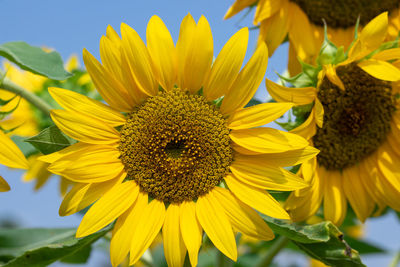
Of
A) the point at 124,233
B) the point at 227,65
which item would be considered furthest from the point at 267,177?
the point at 124,233

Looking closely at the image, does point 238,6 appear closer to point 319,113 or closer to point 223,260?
point 319,113

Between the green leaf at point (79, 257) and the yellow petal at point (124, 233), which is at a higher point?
the yellow petal at point (124, 233)

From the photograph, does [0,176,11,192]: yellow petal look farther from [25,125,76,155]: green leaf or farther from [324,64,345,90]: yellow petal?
[324,64,345,90]: yellow petal

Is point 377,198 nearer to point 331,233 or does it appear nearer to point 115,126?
point 331,233

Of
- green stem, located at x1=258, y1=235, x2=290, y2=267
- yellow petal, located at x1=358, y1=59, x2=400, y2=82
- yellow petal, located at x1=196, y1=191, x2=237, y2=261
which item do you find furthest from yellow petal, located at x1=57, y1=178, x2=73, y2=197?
yellow petal, located at x1=358, y1=59, x2=400, y2=82

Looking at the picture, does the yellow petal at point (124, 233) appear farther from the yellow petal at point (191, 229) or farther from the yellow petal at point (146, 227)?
the yellow petal at point (191, 229)

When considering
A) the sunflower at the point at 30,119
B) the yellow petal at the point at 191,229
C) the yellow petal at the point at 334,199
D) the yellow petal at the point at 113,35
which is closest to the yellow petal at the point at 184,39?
the yellow petal at the point at 113,35

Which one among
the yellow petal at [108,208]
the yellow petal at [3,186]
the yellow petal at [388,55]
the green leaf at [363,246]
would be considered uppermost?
the yellow petal at [3,186]
